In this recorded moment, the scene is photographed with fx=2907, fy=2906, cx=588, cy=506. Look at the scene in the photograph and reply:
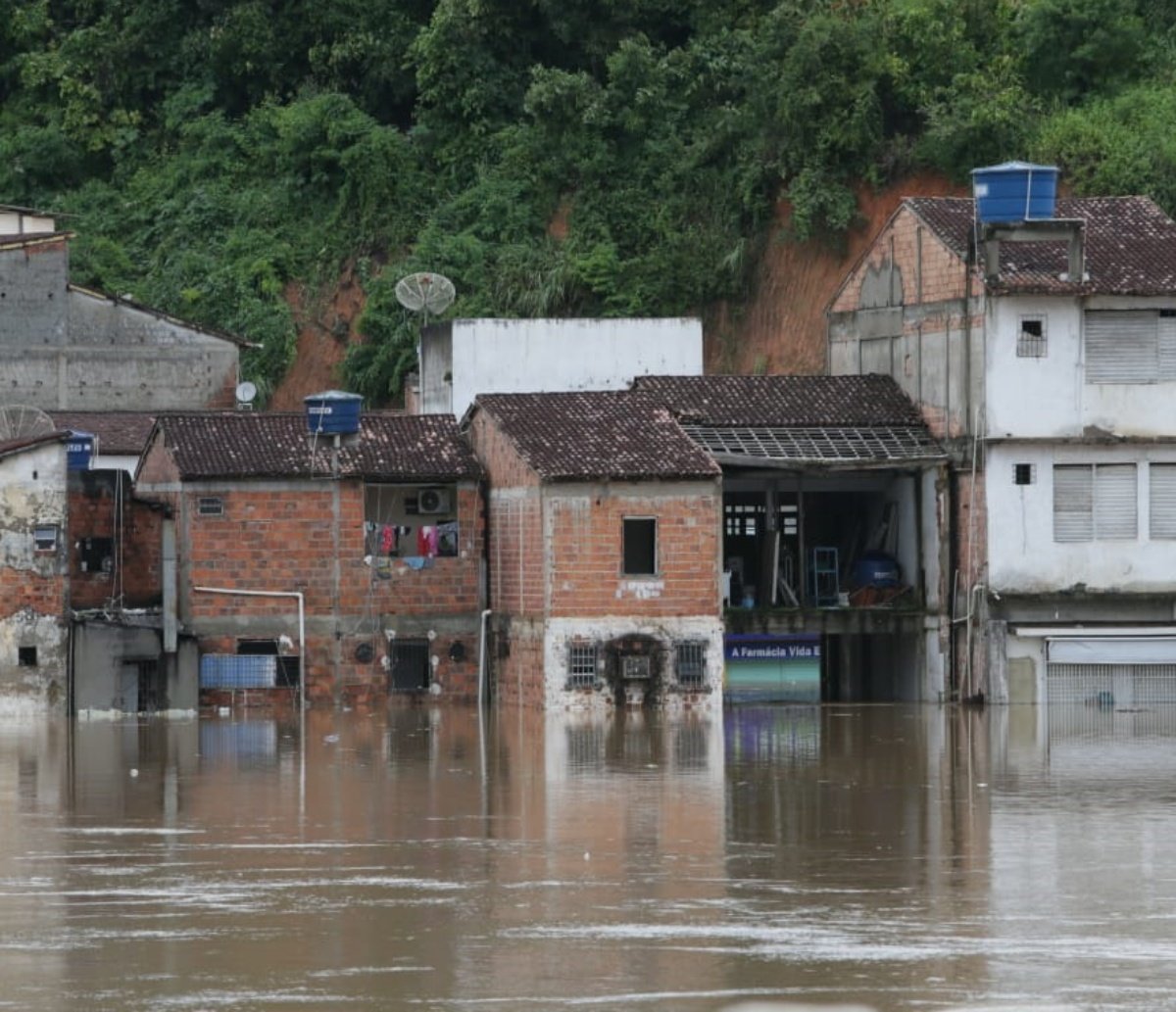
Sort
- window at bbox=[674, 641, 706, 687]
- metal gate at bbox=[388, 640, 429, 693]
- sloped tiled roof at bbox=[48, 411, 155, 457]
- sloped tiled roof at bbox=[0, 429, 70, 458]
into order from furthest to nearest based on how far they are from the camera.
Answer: sloped tiled roof at bbox=[48, 411, 155, 457], metal gate at bbox=[388, 640, 429, 693], window at bbox=[674, 641, 706, 687], sloped tiled roof at bbox=[0, 429, 70, 458]

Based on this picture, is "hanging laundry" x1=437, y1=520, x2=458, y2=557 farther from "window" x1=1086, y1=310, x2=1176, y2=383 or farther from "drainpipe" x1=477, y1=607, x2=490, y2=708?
"window" x1=1086, y1=310, x2=1176, y2=383

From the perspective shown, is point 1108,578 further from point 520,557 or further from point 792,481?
point 520,557

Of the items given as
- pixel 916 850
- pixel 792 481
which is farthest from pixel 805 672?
pixel 916 850

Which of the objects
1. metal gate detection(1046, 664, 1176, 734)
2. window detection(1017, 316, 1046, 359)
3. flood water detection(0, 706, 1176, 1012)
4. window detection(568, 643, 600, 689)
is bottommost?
flood water detection(0, 706, 1176, 1012)

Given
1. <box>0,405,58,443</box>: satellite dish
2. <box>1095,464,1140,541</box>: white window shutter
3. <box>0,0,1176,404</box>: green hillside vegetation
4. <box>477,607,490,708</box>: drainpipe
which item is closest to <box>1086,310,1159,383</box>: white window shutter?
<box>1095,464,1140,541</box>: white window shutter

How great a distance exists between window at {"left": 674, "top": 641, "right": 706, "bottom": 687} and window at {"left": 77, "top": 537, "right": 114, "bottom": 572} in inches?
356

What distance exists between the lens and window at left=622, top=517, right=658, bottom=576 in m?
44.3

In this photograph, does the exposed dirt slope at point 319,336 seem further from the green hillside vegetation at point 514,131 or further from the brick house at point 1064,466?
the brick house at point 1064,466

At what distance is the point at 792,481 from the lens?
157 feet

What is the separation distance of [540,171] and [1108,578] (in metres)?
20.6

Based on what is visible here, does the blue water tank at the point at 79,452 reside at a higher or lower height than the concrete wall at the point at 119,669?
higher

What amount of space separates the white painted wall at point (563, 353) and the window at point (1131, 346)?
949 centimetres

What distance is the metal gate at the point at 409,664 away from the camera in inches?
1805

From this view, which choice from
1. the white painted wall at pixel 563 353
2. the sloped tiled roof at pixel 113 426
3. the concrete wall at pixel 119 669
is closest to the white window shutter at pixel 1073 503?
the white painted wall at pixel 563 353
